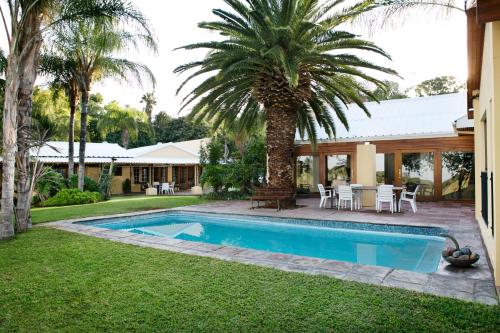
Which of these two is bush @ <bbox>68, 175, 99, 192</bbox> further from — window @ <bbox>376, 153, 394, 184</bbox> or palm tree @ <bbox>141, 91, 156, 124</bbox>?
palm tree @ <bbox>141, 91, 156, 124</bbox>

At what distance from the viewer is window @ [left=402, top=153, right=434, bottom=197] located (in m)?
16.4

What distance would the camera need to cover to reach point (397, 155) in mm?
17219

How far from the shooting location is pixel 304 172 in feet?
69.9

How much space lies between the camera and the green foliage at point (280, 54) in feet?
38.0

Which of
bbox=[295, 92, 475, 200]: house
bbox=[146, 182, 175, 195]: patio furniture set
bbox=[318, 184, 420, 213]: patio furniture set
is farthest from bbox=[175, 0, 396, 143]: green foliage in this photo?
bbox=[146, 182, 175, 195]: patio furniture set

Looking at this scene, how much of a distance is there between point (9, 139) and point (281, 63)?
8.60 metres

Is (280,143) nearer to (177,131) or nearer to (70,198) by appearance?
(70,198)

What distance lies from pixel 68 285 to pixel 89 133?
3840cm

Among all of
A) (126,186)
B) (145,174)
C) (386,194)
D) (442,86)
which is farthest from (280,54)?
(442,86)

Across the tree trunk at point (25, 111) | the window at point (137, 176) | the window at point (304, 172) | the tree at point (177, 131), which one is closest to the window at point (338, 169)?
the window at point (304, 172)

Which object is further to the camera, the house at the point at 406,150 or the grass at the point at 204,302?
the house at the point at 406,150

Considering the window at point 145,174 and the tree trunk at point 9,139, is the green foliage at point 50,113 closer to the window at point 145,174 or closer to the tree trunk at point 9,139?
the window at point 145,174

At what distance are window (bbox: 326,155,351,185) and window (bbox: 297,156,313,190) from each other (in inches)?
52.5

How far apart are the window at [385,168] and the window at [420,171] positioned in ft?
1.94
